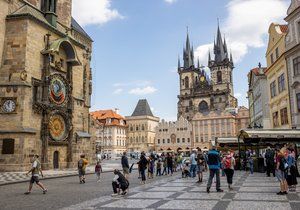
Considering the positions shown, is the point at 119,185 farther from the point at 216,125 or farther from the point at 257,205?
the point at 216,125

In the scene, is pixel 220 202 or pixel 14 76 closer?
pixel 220 202

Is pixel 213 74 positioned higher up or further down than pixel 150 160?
higher up

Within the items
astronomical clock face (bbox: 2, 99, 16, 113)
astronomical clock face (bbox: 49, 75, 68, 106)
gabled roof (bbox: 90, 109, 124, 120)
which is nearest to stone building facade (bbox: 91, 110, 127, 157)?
gabled roof (bbox: 90, 109, 124, 120)

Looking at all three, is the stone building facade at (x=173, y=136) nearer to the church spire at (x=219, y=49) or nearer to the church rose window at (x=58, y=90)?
the church spire at (x=219, y=49)

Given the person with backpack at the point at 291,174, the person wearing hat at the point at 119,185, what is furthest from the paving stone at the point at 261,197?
the person wearing hat at the point at 119,185

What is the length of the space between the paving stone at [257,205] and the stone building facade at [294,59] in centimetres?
1911

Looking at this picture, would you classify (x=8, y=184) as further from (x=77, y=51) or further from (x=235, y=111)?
(x=235, y=111)

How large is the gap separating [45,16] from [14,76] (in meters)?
8.36

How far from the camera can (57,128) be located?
2734cm

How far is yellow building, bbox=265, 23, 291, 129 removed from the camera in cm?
2934

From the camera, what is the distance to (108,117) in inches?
4023

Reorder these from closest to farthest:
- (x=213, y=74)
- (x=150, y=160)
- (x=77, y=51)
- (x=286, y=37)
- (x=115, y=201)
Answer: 1. (x=115, y=201)
2. (x=150, y=160)
3. (x=286, y=37)
4. (x=77, y=51)
5. (x=213, y=74)

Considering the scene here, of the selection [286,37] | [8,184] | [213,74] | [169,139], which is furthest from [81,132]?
[213,74]

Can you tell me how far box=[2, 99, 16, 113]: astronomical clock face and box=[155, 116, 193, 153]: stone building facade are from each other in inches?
3480
